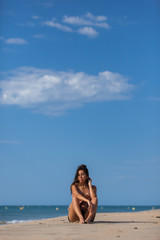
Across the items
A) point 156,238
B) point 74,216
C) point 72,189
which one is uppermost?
point 72,189

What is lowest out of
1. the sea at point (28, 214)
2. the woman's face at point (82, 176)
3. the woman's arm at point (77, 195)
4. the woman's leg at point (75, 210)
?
the woman's leg at point (75, 210)

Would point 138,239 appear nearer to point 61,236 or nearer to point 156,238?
point 156,238

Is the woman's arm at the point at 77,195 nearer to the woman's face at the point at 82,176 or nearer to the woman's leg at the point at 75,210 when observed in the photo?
the woman's leg at the point at 75,210

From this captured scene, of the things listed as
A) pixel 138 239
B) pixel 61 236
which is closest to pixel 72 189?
Answer: pixel 61 236

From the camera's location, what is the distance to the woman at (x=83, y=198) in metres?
8.28

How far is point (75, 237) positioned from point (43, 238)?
493 millimetres

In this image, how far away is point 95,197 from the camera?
27.7 ft

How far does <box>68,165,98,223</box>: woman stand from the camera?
8281 millimetres

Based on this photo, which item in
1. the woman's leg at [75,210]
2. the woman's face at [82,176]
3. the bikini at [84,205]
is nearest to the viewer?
the woman's leg at [75,210]

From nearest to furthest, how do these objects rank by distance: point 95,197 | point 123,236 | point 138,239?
point 138,239, point 123,236, point 95,197

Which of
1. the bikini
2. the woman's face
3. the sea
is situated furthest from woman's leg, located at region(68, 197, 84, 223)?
the sea

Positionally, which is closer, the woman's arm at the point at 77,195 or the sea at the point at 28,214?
the woman's arm at the point at 77,195

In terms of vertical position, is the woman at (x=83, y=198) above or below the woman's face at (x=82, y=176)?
below

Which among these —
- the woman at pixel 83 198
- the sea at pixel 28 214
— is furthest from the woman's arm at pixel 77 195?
the sea at pixel 28 214
